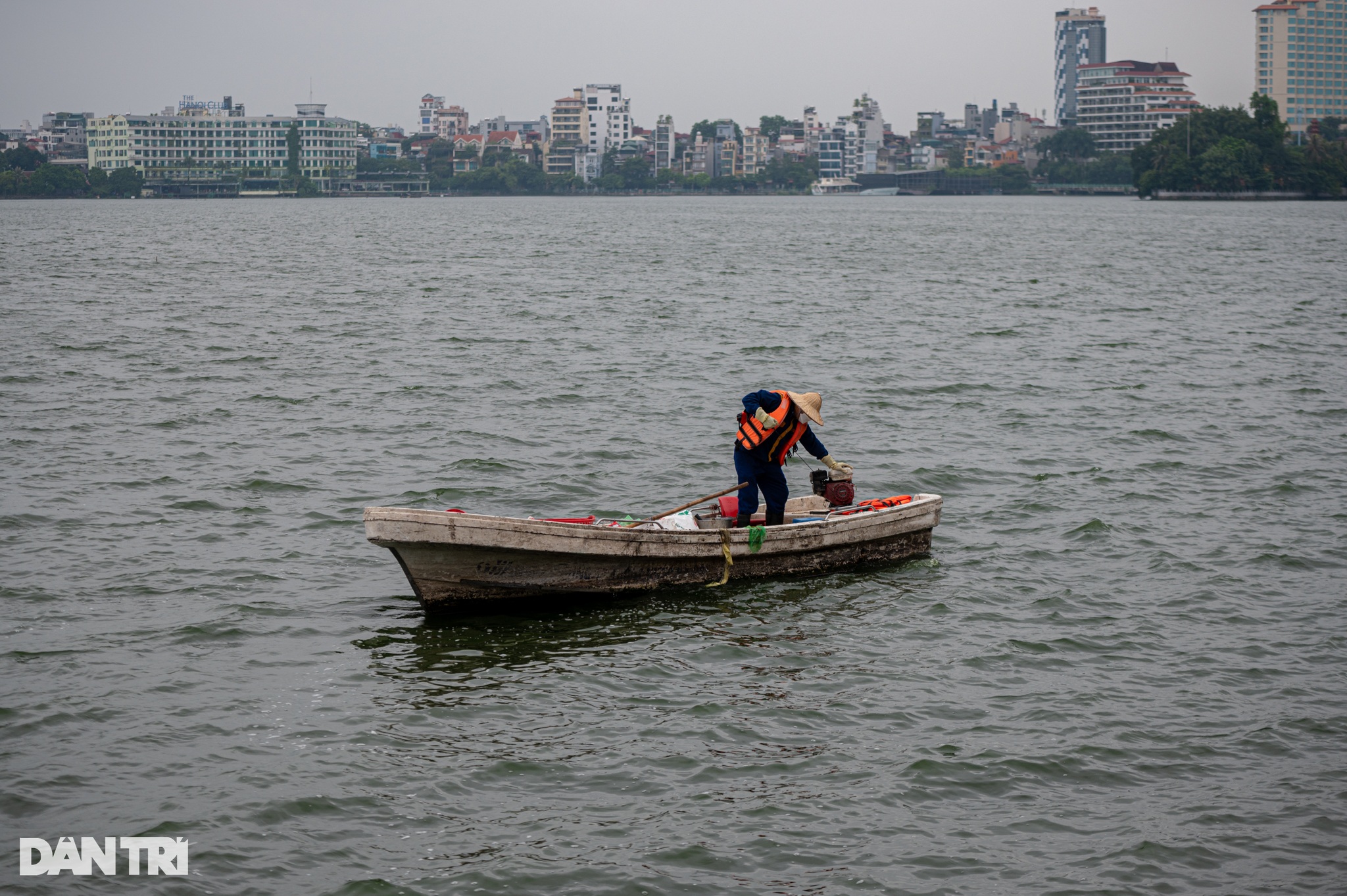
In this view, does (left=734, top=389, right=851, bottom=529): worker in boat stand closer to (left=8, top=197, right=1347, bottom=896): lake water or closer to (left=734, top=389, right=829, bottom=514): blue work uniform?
(left=734, top=389, right=829, bottom=514): blue work uniform

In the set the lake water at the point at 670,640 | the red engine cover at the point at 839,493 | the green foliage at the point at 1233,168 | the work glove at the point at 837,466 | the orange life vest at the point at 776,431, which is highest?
the green foliage at the point at 1233,168

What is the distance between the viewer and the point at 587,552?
39.8 ft

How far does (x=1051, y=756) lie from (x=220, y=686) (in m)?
6.70

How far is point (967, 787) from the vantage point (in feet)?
29.6

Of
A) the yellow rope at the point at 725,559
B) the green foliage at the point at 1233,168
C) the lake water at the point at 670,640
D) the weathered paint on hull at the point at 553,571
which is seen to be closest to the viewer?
the lake water at the point at 670,640

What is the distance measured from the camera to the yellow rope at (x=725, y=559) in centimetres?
1296

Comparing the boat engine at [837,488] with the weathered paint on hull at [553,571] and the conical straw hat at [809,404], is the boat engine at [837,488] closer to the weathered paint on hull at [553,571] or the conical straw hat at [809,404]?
the weathered paint on hull at [553,571]

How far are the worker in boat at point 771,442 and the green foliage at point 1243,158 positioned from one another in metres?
171

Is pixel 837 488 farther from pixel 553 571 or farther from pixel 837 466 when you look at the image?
pixel 553 571

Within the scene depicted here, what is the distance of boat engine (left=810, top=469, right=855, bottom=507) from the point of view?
14328 millimetres

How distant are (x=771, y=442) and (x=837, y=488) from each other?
1375mm

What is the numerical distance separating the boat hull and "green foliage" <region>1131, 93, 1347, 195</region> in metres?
171

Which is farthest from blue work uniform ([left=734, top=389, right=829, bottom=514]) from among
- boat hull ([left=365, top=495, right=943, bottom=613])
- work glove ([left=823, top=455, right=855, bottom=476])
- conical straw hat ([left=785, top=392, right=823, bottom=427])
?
boat hull ([left=365, top=495, right=943, bottom=613])

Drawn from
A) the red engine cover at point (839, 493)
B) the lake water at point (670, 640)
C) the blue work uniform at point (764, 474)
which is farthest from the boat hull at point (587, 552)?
the red engine cover at point (839, 493)
